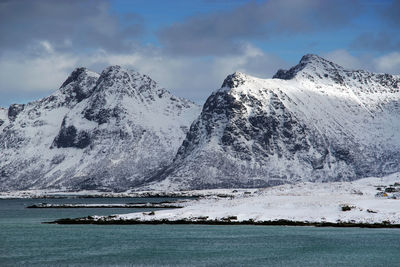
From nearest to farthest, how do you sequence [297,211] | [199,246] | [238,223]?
1. [199,246]
2. [238,223]
3. [297,211]

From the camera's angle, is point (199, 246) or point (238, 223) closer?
point (199, 246)

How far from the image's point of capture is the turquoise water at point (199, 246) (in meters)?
75.3

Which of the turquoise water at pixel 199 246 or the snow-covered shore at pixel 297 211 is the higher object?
the snow-covered shore at pixel 297 211

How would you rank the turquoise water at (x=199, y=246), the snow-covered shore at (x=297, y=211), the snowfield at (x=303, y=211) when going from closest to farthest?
the turquoise water at (x=199, y=246), the snow-covered shore at (x=297, y=211), the snowfield at (x=303, y=211)

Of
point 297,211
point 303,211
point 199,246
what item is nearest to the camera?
point 199,246

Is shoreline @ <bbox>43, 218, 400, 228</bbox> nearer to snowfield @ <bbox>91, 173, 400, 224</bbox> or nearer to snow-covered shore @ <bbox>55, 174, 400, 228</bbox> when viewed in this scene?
snow-covered shore @ <bbox>55, 174, 400, 228</bbox>

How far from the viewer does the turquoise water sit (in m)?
75.3

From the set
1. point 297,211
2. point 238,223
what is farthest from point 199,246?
point 297,211

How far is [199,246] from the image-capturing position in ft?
286

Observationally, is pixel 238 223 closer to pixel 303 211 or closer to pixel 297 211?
pixel 297 211

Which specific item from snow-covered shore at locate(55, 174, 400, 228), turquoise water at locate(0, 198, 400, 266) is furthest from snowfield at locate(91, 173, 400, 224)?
turquoise water at locate(0, 198, 400, 266)

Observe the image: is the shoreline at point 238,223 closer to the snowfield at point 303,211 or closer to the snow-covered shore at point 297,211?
the snow-covered shore at point 297,211

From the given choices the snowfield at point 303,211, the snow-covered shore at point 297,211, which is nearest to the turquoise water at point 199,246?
the snow-covered shore at point 297,211

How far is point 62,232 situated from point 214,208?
37769mm
